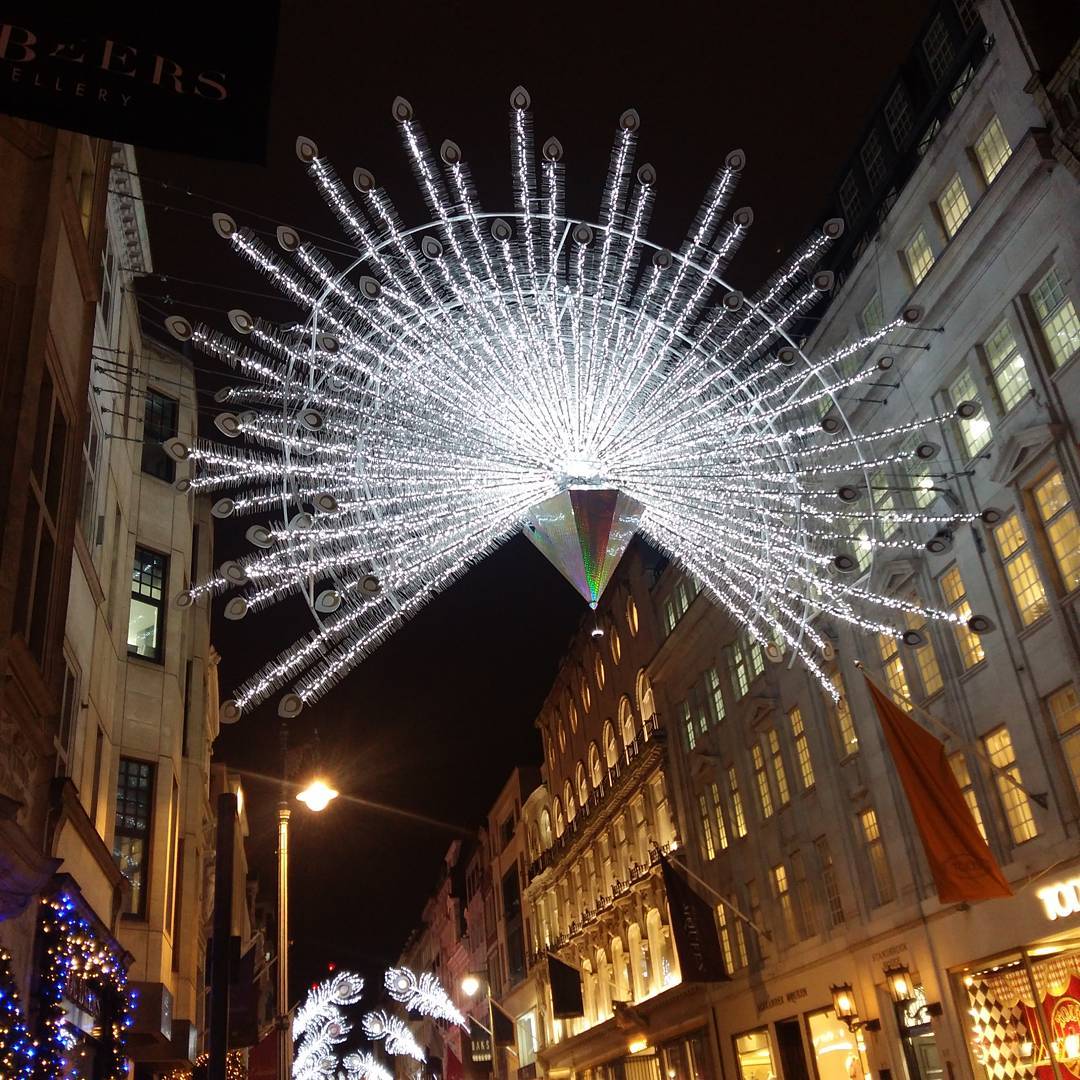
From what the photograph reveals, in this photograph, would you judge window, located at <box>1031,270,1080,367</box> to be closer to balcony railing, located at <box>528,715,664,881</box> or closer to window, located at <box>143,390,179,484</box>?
window, located at <box>143,390,179,484</box>

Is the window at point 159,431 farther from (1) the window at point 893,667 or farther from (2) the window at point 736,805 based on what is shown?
(2) the window at point 736,805

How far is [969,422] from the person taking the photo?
2242cm

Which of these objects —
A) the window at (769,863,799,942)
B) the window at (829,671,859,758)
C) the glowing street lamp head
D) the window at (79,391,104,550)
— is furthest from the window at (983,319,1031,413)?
the window at (79,391,104,550)

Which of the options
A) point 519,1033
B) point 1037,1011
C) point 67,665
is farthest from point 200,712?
point 519,1033

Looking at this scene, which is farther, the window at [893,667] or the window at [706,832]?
the window at [706,832]

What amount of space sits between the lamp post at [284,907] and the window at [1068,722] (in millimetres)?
12820

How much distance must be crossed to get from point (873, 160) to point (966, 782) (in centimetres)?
1517

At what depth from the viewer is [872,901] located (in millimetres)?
26438

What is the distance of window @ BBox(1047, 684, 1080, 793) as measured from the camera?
62.4ft

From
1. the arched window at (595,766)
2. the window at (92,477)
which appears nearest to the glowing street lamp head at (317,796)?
the window at (92,477)

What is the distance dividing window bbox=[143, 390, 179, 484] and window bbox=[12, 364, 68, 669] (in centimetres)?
1091

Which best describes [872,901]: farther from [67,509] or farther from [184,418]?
[67,509]

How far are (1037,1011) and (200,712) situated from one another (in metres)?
20.3

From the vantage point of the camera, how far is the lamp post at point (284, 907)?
1553 centimetres
